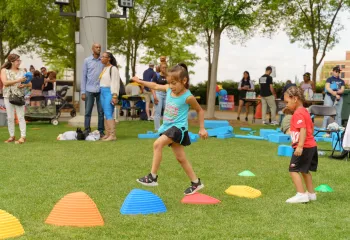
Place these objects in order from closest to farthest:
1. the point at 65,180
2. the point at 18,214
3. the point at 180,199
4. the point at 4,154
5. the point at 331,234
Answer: the point at 331,234, the point at 18,214, the point at 180,199, the point at 65,180, the point at 4,154

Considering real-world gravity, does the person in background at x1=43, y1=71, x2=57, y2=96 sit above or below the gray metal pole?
below

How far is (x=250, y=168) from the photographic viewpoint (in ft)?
28.0

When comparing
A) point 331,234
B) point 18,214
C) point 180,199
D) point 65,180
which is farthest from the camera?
point 65,180

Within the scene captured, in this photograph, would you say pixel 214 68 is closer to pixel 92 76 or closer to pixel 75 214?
pixel 92 76

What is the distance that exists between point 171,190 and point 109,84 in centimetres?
585

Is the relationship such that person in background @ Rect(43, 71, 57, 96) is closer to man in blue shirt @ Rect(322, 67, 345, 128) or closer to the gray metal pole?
the gray metal pole

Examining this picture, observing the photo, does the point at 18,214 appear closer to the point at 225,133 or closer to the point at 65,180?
the point at 65,180

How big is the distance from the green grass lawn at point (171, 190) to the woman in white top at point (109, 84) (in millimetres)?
972

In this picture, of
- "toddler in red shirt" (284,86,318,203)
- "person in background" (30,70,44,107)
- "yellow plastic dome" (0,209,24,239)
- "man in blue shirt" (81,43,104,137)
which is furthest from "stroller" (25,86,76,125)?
"yellow plastic dome" (0,209,24,239)

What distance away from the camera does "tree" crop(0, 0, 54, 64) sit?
28.2 m

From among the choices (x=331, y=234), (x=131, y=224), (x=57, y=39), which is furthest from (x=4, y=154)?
(x=57, y=39)

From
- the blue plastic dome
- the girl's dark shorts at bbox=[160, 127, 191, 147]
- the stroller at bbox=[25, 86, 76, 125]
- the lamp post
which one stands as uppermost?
the lamp post

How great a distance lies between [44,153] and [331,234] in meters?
6.38

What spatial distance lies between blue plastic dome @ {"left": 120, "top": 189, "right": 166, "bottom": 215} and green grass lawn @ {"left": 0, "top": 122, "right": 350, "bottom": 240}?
111mm
